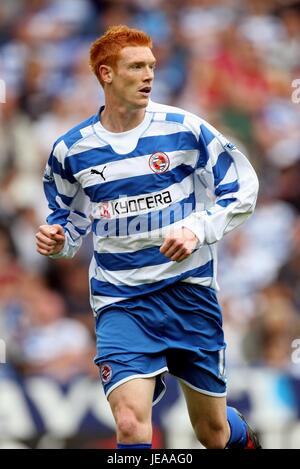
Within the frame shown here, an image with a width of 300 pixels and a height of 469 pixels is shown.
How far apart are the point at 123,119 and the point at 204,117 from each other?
18.7 ft

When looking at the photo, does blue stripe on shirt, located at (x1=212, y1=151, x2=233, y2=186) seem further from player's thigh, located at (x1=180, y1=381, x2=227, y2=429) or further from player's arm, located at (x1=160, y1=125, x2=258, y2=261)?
player's thigh, located at (x1=180, y1=381, x2=227, y2=429)

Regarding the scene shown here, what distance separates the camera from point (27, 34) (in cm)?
1298

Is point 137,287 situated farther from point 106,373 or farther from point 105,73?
point 105,73

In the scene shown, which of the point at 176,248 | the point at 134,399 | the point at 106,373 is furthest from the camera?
the point at 106,373

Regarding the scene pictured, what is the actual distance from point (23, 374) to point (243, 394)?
6.49ft

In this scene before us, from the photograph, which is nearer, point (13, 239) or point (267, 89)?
point (13, 239)

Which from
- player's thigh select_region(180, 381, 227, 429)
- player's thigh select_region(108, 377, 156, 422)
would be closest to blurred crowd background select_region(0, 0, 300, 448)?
player's thigh select_region(180, 381, 227, 429)

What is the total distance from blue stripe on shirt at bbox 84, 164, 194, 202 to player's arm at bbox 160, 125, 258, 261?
5.9 inches

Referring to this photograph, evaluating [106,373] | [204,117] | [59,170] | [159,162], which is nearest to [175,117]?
[159,162]

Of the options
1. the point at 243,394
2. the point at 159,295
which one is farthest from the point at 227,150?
the point at 243,394

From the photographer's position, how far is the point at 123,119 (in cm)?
659

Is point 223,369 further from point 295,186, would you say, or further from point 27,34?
point 27,34

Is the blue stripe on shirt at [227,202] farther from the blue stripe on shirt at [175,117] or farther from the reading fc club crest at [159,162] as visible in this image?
the blue stripe on shirt at [175,117]

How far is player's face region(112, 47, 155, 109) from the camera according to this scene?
6.48 meters
